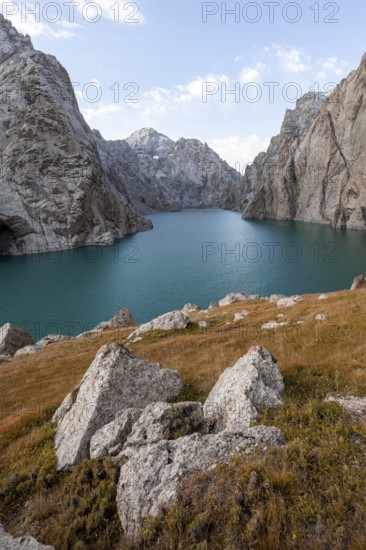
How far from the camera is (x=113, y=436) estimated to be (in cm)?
863

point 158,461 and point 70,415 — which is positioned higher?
point 158,461

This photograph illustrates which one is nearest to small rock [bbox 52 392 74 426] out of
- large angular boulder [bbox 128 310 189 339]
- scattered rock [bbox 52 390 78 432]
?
scattered rock [bbox 52 390 78 432]

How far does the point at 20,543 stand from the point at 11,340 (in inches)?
1508

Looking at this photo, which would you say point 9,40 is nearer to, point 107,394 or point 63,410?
point 63,410

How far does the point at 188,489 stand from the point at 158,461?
1303 mm

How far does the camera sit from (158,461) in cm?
696

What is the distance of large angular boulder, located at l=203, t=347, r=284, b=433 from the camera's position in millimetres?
8703

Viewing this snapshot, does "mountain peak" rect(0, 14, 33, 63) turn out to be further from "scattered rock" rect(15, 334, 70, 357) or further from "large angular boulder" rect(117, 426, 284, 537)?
"large angular boulder" rect(117, 426, 284, 537)

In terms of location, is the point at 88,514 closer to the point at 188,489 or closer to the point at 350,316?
the point at 188,489

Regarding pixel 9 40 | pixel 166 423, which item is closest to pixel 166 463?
pixel 166 423

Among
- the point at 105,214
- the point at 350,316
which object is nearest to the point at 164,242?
the point at 105,214

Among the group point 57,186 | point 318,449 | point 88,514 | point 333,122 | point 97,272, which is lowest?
point 97,272

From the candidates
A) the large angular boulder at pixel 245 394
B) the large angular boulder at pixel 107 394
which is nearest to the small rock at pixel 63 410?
the large angular boulder at pixel 107 394

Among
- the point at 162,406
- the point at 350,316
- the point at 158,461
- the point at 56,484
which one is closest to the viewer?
the point at 158,461
